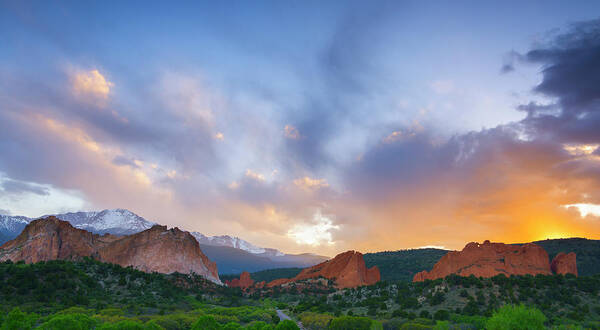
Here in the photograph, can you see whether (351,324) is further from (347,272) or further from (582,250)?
(582,250)

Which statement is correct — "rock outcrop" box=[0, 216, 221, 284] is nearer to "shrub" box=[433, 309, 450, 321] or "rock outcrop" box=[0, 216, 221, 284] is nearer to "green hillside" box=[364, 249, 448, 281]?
"green hillside" box=[364, 249, 448, 281]

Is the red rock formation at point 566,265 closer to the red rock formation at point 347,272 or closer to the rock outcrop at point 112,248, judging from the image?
the red rock formation at point 347,272

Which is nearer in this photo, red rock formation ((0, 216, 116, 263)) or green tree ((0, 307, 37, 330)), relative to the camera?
green tree ((0, 307, 37, 330))

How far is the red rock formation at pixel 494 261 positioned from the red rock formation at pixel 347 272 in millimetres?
22507

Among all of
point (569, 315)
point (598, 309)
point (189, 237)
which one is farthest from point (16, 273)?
point (598, 309)

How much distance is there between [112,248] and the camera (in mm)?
106875

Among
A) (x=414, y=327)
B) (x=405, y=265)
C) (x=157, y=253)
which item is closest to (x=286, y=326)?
(x=414, y=327)

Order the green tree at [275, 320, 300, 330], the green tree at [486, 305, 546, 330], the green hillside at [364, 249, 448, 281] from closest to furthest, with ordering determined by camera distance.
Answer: the green tree at [486, 305, 546, 330], the green tree at [275, 320, 300, 330], the green hillside at [364, 249, 448, 281]

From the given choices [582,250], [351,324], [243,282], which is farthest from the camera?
[243,282]

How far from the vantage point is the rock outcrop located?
9144 centimetres

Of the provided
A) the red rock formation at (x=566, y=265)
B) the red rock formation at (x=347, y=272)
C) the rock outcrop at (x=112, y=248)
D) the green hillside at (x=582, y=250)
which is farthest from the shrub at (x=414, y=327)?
the rock outcrop at (x=112, y=248)

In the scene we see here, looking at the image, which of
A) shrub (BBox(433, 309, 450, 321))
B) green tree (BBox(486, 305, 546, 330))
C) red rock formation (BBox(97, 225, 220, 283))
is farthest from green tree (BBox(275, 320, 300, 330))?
red rock formation (BBox(97, 225, 220, 283))

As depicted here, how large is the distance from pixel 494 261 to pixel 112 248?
396 feet

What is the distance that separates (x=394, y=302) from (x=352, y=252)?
67.1 meters
